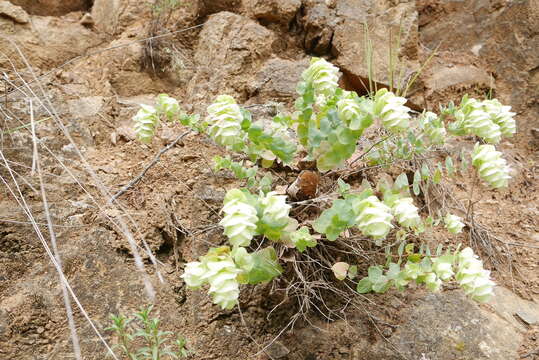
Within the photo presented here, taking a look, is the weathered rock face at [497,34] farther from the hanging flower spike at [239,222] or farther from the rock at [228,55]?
the hanging flower spike at [239,222]

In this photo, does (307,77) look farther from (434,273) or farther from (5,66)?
(5,66)

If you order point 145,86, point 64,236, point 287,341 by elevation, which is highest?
point 145,86

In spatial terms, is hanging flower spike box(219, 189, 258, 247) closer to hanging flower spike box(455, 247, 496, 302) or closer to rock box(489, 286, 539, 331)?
hanging flower spike box(455, 247, 496, 302)

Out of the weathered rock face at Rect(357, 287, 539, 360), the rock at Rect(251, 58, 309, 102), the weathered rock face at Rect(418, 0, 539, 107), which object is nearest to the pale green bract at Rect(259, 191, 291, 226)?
the weathered rock face at Rect(357, 287, 539, 360)

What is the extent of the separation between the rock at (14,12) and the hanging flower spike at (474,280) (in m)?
2.39

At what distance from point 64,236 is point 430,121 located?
1.37 m

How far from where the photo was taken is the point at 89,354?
49.4 inches

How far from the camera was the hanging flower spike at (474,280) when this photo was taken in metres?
1.11

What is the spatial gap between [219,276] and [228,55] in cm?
159

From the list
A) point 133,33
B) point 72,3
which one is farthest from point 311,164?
point 72,3

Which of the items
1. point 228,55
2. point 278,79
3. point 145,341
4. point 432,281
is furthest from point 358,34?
point 145,341

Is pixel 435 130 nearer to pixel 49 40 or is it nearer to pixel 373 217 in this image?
pixel 373 217

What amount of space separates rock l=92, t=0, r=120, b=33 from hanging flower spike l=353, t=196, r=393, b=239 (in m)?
2.05

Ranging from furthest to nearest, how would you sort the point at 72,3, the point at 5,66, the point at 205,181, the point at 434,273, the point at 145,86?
the point at 72,3 → the point at 145,86 → the point at 5,66 → the point at 205,181 → the point at 434,273
